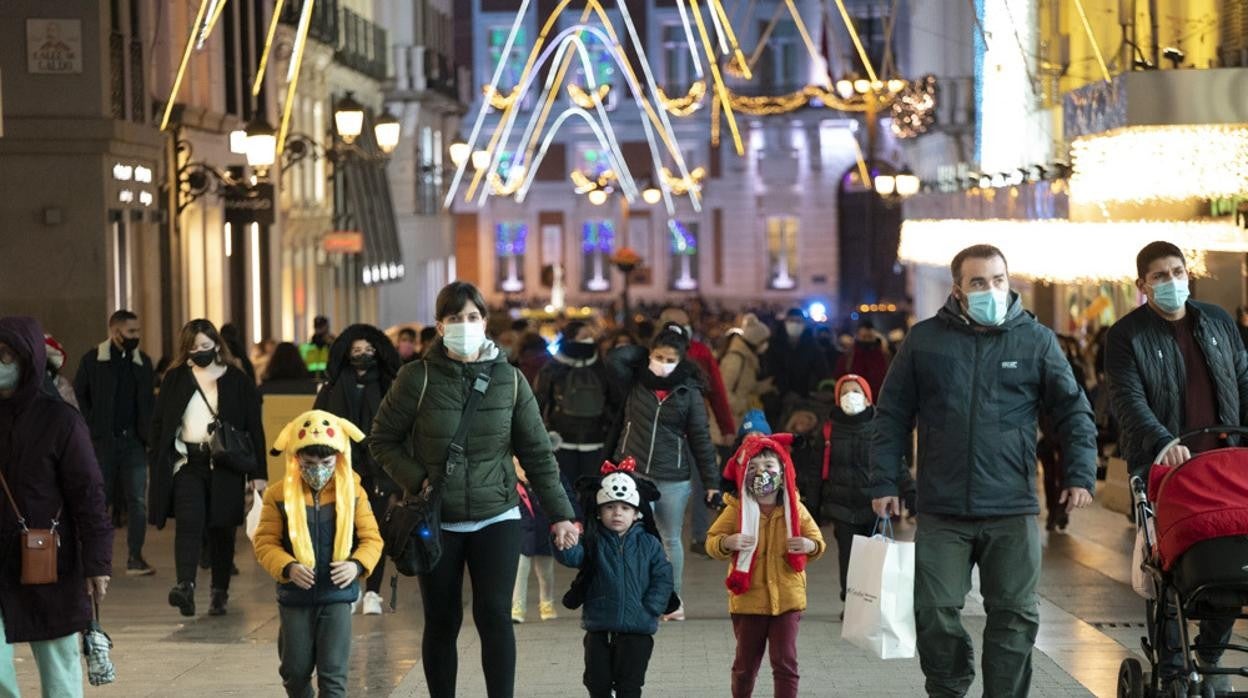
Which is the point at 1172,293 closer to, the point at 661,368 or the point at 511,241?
the point at 661,368

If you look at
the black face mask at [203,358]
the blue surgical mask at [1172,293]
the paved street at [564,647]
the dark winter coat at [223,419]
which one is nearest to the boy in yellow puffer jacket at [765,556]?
the paved street at [564,647]

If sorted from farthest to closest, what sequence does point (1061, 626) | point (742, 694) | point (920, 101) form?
point (920, 101) < point (1061, 626) < point (742, 694)

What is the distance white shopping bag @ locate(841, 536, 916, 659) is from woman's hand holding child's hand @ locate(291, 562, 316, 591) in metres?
2.17

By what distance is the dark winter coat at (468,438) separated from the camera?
32.3ft

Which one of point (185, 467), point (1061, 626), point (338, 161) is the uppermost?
point (338, 161)

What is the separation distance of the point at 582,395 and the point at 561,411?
0.65 feet

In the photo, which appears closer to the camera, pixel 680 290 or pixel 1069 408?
pixel 1069 408

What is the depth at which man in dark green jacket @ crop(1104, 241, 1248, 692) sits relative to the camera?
1066 centimetres

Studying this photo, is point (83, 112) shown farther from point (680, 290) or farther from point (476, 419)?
point (680, 290)

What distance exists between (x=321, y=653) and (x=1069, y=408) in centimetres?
310

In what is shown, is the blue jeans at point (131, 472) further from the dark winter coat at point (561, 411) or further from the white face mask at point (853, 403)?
the white face mask at point (853, 403)

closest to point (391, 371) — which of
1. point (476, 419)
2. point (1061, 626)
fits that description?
point (1061, 626)

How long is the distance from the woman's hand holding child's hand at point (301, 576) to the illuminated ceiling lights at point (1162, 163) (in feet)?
44.0

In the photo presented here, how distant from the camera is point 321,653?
1016 centimetres
